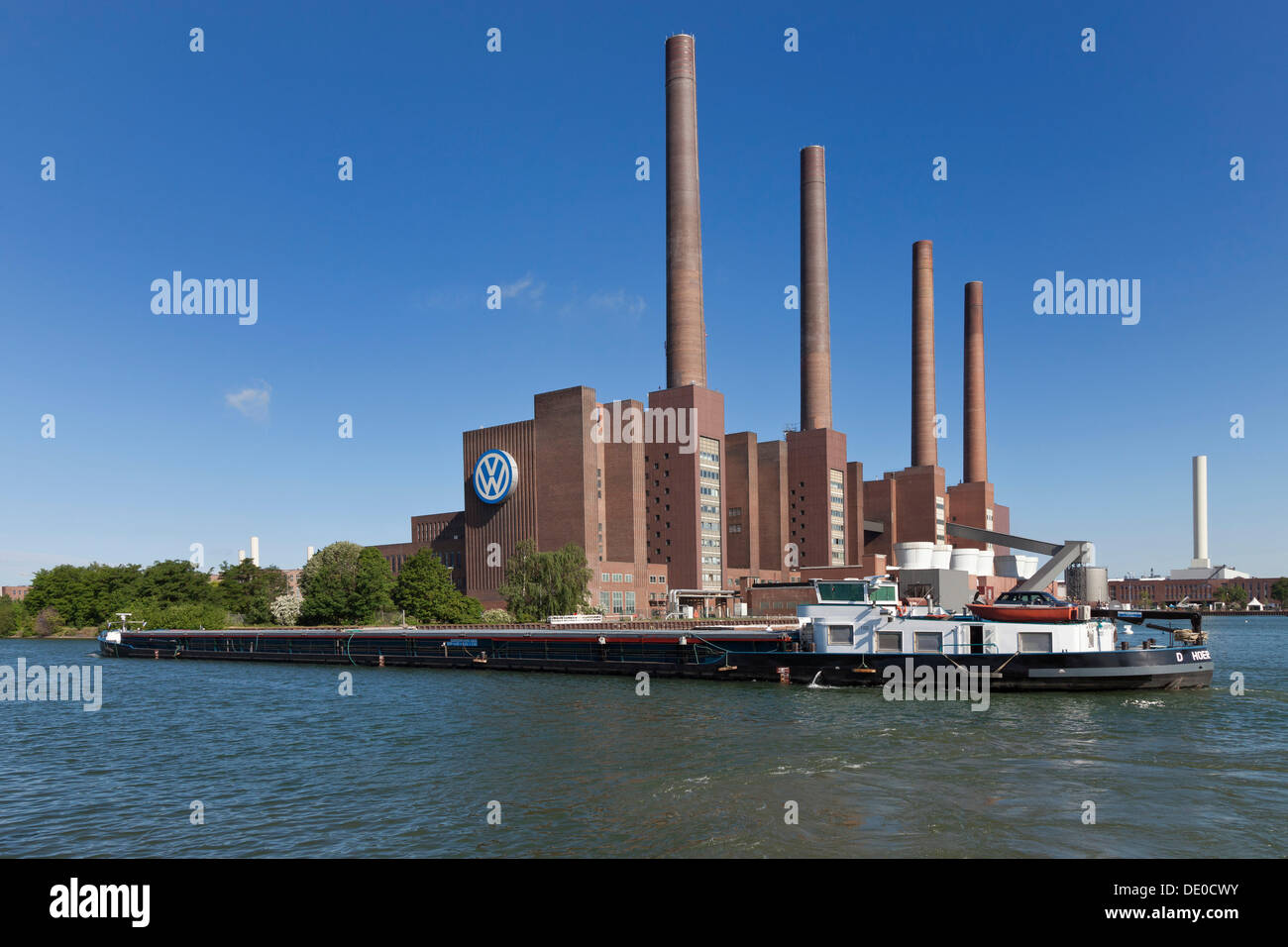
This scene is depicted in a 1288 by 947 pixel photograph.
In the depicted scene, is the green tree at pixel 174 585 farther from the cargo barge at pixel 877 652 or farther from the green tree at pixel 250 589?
the cargo barge at pixel 877 652

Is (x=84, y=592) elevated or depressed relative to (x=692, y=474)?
depressed

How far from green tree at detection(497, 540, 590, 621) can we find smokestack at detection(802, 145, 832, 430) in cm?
5527

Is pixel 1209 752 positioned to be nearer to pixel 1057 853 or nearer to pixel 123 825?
pixel 1057 853

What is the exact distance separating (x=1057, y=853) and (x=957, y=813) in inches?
119

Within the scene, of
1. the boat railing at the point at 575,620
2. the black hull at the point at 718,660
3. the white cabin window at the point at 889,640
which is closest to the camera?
the black hull at the point at 718,660

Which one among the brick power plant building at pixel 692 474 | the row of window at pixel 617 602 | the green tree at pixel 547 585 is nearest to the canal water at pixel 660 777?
the green tree at pixel 547 585

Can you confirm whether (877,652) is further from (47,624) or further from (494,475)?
(47,624)

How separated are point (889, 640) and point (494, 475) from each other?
296 ft

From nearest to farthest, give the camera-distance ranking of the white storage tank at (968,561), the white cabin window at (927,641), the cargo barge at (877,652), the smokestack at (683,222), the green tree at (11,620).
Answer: the cargo barge at (877,652) → the white cabin window at (927,641) → the smokestack at (683,222) → the green tree at (11,620) → the white storage tank at (968,561)

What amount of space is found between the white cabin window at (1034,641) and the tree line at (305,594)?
62.5 metres

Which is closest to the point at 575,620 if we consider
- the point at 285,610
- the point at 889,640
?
the point at 889,640

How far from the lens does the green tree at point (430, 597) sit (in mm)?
104875

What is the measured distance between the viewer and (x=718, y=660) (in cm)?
5300

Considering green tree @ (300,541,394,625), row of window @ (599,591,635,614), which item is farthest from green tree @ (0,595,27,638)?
row of window @ (599,591,635,614)
